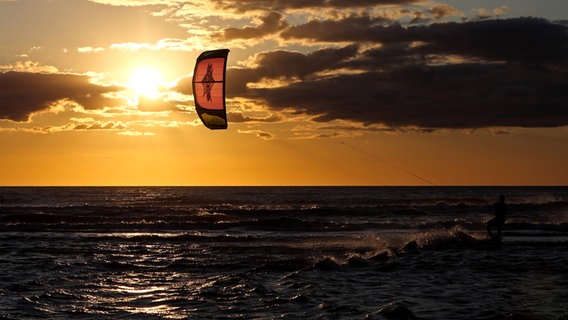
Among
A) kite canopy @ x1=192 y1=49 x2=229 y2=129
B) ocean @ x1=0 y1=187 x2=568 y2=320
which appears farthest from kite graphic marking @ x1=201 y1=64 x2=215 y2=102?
ocean @ x1=0 y1=187 x2=568 y2=320

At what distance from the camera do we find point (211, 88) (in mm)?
18672

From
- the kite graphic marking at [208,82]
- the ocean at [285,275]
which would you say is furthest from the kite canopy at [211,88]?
the ocean at [285,275]

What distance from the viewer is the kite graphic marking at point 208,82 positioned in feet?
61.1

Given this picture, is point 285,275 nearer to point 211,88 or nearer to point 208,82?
point 211,88

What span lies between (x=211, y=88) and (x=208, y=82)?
17 cm

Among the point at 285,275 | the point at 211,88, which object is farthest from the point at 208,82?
the point at 285,275

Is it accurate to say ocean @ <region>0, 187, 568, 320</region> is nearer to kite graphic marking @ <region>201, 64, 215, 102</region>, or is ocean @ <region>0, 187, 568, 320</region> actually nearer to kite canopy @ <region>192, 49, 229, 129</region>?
kite canopy @ <region>192, 49, 229, 129</region>

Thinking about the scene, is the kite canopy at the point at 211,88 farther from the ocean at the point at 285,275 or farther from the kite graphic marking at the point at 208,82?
the ocean at the point at 285,275

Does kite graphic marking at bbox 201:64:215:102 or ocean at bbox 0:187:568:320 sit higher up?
kite graphic marking at bbox 201:64:215:102

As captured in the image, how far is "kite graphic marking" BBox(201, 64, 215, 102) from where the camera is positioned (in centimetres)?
1861

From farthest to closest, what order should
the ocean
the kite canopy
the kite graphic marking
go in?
the kite graphic marking
the kite canopy
the ocean

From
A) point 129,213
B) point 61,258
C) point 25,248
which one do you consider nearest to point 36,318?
point 61,258

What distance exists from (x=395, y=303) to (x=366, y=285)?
269 centimetres

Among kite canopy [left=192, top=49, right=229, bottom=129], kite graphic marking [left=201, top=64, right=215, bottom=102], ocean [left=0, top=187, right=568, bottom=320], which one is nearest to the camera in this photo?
ocean [left=0, top=187, right=568, bottom=320]
